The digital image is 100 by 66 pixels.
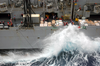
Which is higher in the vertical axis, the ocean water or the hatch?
the hatch

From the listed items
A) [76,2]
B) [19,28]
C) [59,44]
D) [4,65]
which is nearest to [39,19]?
[19,28]

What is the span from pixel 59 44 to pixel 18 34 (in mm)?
5235

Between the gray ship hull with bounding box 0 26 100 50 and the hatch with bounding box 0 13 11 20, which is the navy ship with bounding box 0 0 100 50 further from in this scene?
the hatch with bounding box 0 13 11 20

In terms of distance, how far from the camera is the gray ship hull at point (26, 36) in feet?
58.8

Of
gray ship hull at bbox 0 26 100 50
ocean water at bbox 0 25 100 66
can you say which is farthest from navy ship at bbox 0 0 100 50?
ocean water at bbox 0 25 100 66

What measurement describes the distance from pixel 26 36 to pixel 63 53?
16.9ft

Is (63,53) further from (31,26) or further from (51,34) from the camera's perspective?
(31,26)

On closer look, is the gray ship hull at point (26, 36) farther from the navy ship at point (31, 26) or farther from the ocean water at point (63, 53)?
the ocean water at point (63, 53)

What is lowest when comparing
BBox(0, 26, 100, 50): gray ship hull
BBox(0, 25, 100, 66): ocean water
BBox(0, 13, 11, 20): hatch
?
BBox(0, 25, 100, 66): ocean water

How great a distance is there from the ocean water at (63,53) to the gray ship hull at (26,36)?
66 cm

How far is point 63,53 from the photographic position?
763 inches

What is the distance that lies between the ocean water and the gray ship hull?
0.66 m

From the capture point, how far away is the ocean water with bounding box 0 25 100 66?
17969 millimetres

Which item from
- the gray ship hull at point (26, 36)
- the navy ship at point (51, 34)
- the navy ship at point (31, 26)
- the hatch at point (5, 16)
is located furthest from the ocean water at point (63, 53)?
the hatch at point (5, 16)
